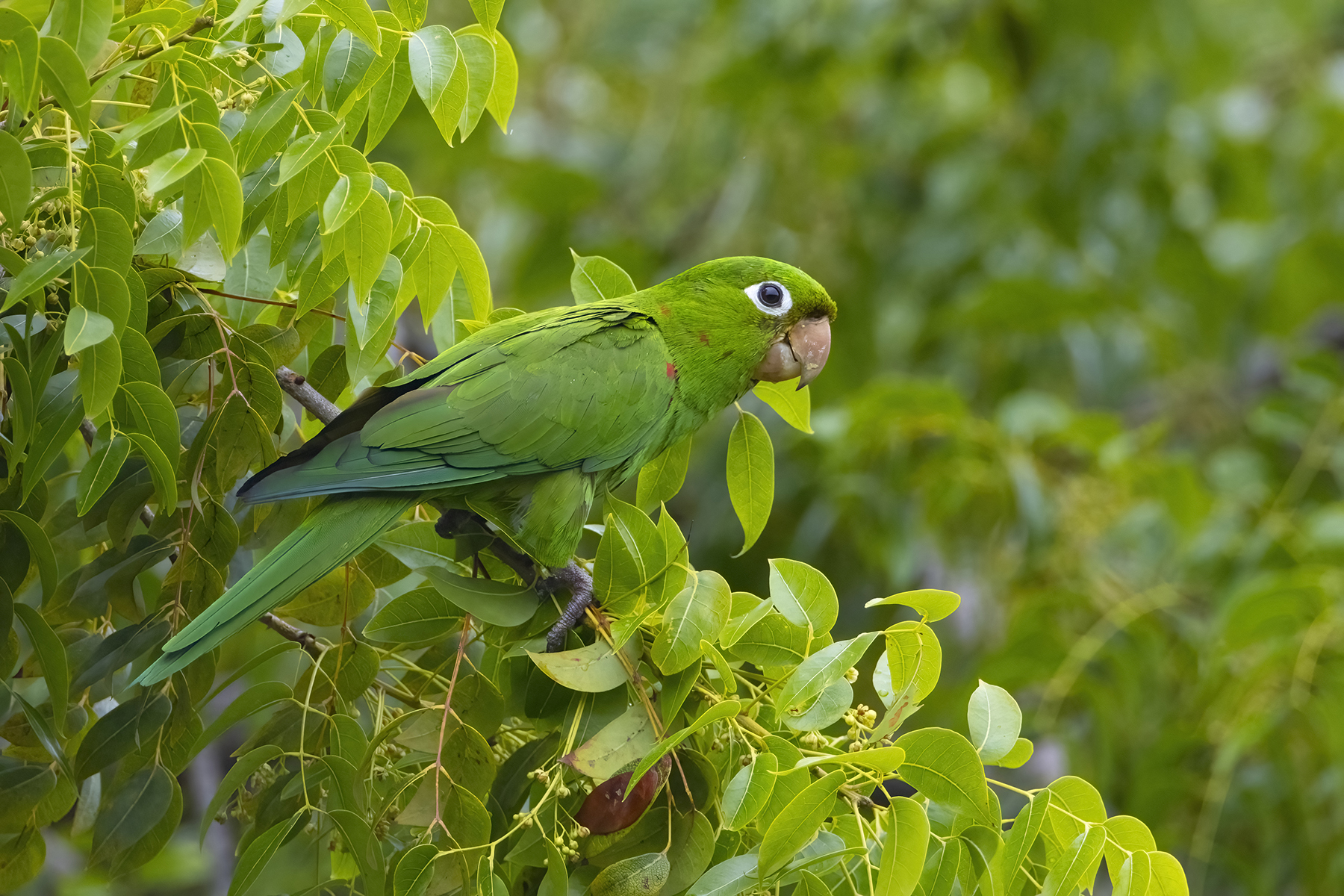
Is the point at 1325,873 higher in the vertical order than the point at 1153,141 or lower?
lower

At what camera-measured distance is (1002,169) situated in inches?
207

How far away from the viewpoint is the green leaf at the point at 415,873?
60.1 inches

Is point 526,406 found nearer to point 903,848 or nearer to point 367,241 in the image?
point 367,241

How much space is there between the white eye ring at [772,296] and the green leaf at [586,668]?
3.20 feet

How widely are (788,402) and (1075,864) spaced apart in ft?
3.35

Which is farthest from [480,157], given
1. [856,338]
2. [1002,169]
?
[1002,169]

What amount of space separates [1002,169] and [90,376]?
4.61 meters

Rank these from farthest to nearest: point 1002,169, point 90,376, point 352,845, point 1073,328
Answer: point 1002,169 → point 1073,328 → point 352,845 → point 90,376

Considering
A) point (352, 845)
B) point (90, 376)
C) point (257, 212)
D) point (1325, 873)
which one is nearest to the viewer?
point (90, 376)

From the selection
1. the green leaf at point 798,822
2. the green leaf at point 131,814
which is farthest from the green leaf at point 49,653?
the green leaf at point 798,822

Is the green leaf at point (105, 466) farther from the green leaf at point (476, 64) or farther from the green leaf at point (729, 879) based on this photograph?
the green leaf at point (729, 879)

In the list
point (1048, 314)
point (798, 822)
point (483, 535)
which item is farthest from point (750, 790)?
point (1048, 314)

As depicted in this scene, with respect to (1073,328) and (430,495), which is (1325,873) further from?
(430,495)

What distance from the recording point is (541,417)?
2.15 m
